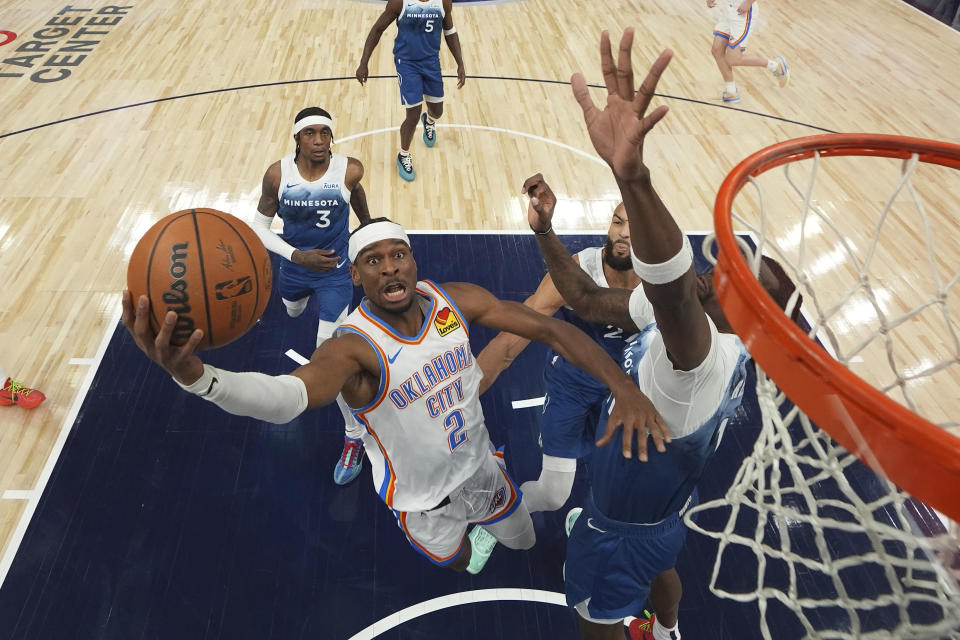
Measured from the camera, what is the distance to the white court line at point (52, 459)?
3.60m

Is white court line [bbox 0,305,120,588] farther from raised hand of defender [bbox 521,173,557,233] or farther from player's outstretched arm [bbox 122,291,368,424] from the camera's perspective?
raised hand of defender [bbox 521,173,557,233]

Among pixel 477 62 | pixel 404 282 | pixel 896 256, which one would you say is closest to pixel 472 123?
pixel 477 62

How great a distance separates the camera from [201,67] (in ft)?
29.8

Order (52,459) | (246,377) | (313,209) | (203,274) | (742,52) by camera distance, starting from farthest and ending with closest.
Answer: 1. (742,52)
2. (313,209)
3. (52,459)
4. (203,274)
5. (246,377)

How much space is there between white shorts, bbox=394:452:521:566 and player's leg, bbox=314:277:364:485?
2.97ft

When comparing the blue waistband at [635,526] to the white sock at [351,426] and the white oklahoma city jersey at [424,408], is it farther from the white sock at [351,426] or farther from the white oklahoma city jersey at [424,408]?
the white sock at [351,426]

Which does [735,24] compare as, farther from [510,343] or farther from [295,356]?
[295,356]

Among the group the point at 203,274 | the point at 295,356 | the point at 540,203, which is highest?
the point at 540,203

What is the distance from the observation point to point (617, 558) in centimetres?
262

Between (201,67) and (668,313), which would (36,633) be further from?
(201,67)

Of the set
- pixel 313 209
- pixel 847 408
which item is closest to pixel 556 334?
pixel 847 408

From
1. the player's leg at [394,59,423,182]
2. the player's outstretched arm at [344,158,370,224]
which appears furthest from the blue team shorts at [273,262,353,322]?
the player's leg at [394,59,423,182]

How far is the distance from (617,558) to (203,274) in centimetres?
178

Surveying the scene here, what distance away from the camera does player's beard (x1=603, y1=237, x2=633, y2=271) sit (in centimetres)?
331
